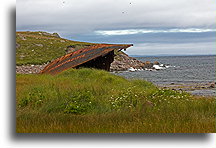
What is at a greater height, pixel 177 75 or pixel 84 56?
pixel 84 56

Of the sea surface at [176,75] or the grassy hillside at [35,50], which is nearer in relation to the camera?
the sea surface at [176,75]

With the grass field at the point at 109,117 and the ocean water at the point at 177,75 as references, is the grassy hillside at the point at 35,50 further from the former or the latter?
the grass field at the point at 109,117

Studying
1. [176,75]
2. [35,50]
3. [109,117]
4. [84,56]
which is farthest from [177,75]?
[109,117]

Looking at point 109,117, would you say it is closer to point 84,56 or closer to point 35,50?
point 84,56

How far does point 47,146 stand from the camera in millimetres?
6383

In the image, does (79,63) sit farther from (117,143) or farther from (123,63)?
(123,63)

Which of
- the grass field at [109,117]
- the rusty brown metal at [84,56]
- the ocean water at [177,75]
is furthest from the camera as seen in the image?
the ocean water at [177,75]

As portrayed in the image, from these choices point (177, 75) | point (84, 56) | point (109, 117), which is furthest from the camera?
point (177, 75)

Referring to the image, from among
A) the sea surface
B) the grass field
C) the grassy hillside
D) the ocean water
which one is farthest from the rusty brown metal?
the grassy hillside

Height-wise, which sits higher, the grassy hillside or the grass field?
the grassy hillside

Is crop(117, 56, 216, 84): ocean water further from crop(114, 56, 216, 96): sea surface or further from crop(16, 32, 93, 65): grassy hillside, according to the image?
crop(16, 32, 93, 65): grassy hillside

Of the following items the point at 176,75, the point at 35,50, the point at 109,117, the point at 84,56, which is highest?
the point at 35,50

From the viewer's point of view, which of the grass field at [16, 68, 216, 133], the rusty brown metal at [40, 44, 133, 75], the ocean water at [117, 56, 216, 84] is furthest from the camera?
the ocean water at [117, 56, 216, 84]

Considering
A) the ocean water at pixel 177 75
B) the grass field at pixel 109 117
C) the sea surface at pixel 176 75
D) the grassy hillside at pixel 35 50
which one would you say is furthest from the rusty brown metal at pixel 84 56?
the grassy hillside at pixel 35 50
